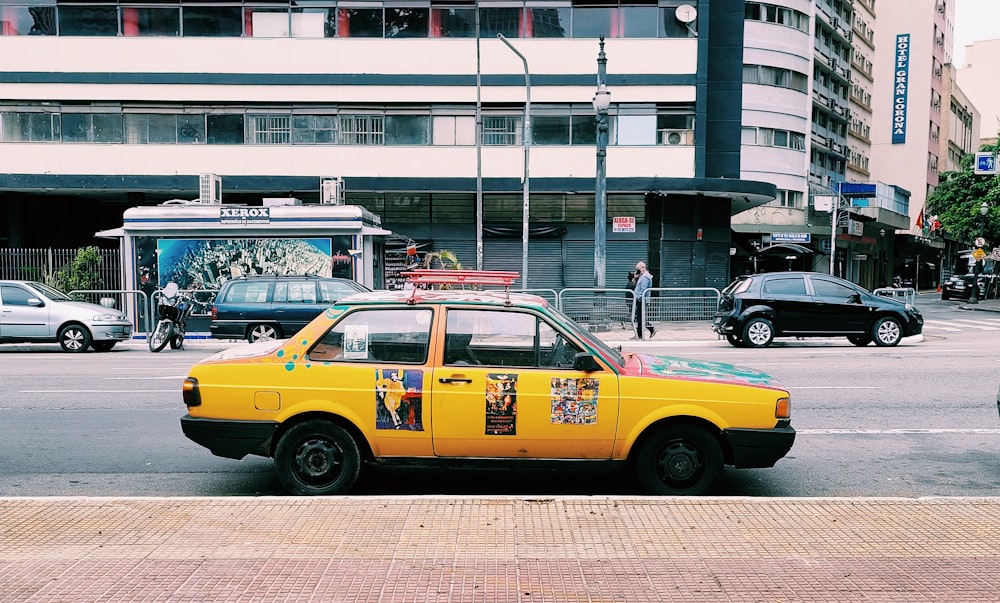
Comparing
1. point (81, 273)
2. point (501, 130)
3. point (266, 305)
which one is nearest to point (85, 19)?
point (81, 273)

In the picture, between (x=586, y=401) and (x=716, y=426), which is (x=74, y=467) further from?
(x=716, y=426)

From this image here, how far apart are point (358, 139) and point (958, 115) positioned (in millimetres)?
78808

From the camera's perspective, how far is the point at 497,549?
459cm

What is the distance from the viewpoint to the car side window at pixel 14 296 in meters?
16.7

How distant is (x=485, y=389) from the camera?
5.94m

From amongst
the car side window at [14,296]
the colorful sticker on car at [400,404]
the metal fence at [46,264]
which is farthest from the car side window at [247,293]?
the colorful sticker on car at [400,404]

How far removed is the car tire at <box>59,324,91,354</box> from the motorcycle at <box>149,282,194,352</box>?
50.3 inches

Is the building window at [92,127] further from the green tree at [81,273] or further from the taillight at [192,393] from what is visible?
the taillight at [192,393]

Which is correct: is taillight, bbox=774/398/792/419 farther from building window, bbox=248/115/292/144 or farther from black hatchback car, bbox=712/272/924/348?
building window, bbox=248/115/292/144

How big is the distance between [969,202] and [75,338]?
42.6 metres

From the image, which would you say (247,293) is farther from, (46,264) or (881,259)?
(881,259)

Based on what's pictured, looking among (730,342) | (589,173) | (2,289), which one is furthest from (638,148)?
(2,289)

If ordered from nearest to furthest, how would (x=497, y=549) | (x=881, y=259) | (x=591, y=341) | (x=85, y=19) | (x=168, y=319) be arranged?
(x=497, y=549) < (x=591, y=341) < (x=168, y=319) < (x=85, y=19) < (x=881, y=259)

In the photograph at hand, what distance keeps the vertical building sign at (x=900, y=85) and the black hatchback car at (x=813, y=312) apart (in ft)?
177
